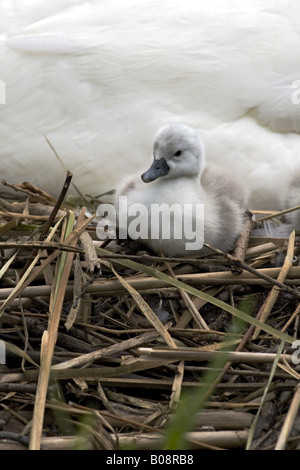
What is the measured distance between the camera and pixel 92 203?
3486 mm

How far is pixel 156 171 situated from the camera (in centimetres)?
294

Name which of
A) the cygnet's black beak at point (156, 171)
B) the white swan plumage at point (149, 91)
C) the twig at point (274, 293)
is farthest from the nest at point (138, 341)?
the white swan plumage at point (149, 91)

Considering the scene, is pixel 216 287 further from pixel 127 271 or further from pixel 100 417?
pixel 100 417

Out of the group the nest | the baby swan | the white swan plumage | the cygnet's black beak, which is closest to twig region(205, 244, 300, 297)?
the nest

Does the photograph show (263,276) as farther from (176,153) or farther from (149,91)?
(149,91)

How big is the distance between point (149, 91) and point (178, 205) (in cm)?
69

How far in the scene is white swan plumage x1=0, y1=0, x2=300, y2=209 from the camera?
338 cm

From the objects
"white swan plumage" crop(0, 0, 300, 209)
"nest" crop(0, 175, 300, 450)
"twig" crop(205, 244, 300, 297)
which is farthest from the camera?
"white swan plumage" crop(0, 0, 300, 209)

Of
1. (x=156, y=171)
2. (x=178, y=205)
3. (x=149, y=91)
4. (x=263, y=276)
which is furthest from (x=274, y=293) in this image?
(x=149, y=91)

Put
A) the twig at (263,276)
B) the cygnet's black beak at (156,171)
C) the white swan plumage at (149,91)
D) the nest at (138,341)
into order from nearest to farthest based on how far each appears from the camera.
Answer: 1. the nest at (138,341)
2. the twig at (263,276)
3. the cygnet's black beak at (156,171)
4. the white swan plumage at (149,91)

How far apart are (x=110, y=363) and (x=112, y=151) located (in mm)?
1108

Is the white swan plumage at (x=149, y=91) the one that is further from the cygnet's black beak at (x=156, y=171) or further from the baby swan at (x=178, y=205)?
the cygnet's black beak at (x=156, y=171)

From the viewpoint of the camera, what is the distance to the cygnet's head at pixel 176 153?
2971 millimetres

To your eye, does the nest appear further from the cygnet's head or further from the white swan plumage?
the white swan plumage
